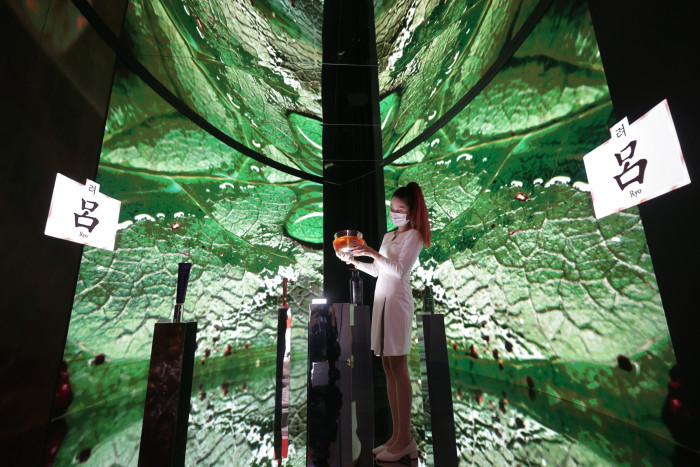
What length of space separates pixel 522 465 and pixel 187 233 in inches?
135

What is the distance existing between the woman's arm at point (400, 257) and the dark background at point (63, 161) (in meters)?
1.05

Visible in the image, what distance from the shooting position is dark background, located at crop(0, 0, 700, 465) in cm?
120

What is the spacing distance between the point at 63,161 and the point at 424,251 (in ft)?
11.8

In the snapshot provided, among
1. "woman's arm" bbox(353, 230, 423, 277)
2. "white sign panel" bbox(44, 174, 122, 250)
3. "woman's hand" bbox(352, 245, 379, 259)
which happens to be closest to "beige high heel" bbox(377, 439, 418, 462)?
"woman's arm" bbox(353, 230, 423, 277)

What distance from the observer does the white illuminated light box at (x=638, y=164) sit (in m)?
1.21

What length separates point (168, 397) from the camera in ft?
3.75

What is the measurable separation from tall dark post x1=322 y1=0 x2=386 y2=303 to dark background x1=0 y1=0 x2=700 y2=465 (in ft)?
7.70

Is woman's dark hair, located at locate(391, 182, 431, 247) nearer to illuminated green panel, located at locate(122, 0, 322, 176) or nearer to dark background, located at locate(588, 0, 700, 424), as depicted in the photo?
dark background, located at locate(588, 0, 700, 424)

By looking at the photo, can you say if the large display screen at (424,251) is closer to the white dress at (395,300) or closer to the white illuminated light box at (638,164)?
the white illuminated light box at (638,164)

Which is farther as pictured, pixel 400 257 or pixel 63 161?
pixel 63 161

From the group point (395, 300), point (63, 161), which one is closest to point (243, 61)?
point (63, 161)

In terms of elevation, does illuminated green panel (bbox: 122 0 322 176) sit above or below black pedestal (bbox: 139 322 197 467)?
above

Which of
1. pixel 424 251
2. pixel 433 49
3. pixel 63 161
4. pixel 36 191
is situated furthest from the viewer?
pixel 424 251

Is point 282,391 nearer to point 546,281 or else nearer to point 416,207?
point 416,207
